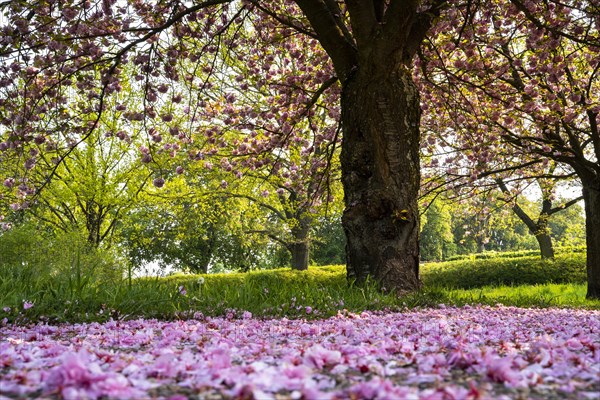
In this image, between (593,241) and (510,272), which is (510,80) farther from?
(510,272)

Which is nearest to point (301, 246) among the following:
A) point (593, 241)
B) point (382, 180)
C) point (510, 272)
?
point (510, 272)

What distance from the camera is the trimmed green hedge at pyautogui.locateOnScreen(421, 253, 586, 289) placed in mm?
18484

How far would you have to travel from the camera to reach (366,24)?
6.51m

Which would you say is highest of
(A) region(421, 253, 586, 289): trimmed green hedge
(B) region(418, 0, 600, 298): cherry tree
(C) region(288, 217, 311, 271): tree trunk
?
(B) region(418, 0, 600, 298): cherry tree

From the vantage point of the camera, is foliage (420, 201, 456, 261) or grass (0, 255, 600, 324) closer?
grass (0, 255, 600, 324)

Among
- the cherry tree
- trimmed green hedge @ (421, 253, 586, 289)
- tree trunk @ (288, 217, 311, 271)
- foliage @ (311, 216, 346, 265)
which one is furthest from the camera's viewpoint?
foliage @ (311, 216, 346, 265)

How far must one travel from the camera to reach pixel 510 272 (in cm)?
1941

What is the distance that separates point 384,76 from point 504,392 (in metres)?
5.51

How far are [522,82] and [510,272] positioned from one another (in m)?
10.8

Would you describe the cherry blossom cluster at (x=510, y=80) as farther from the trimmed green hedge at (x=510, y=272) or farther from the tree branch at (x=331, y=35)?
the trimmed green hedge at (x=510, y=272)

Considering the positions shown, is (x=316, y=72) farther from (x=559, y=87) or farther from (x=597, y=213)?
(x=597, y=213)

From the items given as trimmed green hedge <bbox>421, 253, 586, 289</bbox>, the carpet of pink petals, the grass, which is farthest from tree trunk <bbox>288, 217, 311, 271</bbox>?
the carpet of pink petals

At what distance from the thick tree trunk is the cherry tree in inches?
43.3

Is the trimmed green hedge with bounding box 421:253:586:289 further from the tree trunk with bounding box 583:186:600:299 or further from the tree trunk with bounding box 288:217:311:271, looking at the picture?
the tree trunk with bounding box 583:186:600:299
